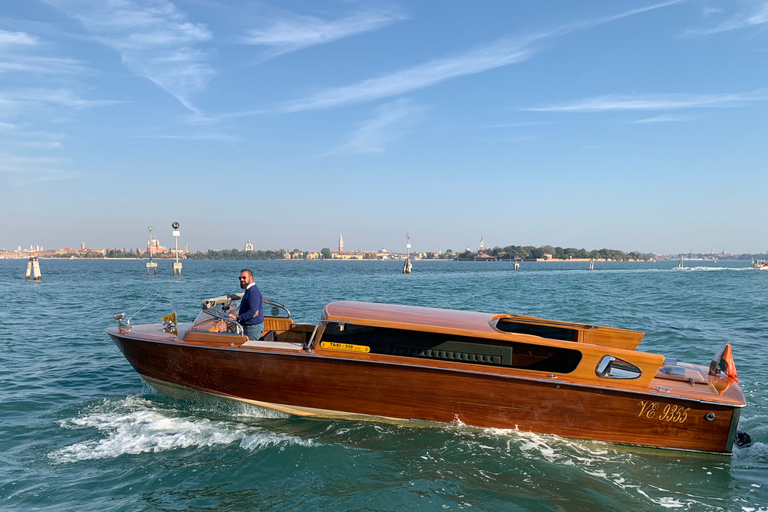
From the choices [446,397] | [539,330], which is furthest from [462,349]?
[539,330]

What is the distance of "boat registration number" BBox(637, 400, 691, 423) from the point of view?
627 centimetres

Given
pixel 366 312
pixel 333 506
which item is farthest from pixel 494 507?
pixel 366 312

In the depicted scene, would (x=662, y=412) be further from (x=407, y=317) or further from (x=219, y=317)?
(x=219, y=317)

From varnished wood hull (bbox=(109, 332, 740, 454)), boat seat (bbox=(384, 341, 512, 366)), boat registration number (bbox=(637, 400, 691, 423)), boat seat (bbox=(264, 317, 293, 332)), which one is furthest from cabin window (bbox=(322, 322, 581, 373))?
boat seat (bbox=(264, 317, 293, 332))

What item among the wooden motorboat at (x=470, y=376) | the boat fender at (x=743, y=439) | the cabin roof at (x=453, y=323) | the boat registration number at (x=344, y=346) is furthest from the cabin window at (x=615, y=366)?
the boat registration number at (x=344, y=346)

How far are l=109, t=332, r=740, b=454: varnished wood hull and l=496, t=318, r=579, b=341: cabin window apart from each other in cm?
112

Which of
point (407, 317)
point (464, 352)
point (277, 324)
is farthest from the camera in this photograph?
point (277, 324)

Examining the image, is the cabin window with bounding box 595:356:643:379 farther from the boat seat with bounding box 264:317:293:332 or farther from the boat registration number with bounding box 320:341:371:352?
the boat seat with bounding box 264:317:293:332

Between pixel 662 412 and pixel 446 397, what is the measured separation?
279 cm

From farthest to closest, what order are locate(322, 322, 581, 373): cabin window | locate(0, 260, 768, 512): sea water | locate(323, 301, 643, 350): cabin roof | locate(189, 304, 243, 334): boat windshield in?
locate(189, 304, 243, 334): boat windshield
locate(323, 301, 643, 350): cabin roof
locate(322, 322, 581, 373): cabin window
locate(0, 260, 768, 512): sea water

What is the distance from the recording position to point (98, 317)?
62.0ft

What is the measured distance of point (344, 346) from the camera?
707 centimetres

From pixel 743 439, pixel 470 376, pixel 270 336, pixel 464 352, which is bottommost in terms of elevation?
pixel 743 439

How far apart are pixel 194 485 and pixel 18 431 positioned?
Result: 3561mm
